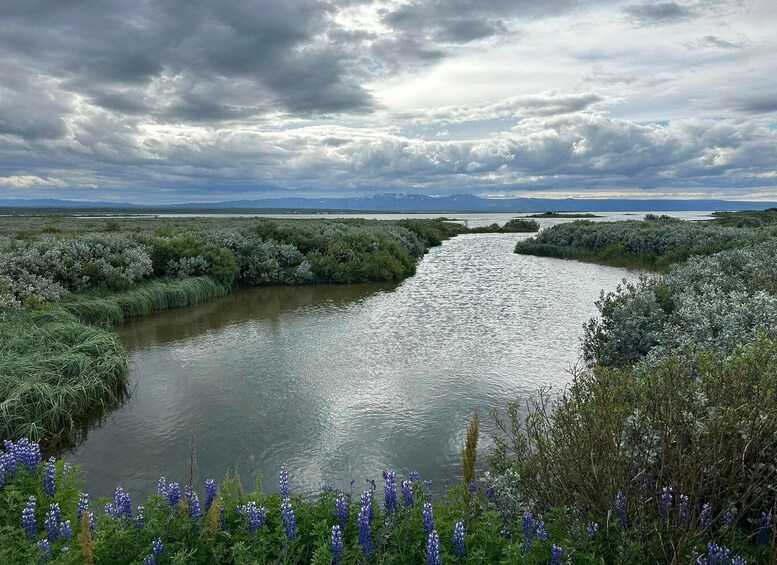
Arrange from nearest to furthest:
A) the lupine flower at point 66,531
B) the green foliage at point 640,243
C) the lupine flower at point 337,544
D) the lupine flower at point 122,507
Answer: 1. the lupine flower at point 337,544
2. the lupine flower at point 66,531
3. the lupine flower at point 122,507
4. the green foliage at point 640,243

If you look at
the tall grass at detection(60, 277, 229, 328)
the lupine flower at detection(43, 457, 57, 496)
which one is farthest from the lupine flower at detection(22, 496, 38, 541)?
the tall grass at detection(60, 277, 229, 328)

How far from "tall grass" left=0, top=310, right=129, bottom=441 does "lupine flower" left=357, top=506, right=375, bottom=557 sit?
6218mm

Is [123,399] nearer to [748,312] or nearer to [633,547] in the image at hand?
[633,547]

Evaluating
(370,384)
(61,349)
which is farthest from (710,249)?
(61,349)

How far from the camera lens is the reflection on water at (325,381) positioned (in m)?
7.55

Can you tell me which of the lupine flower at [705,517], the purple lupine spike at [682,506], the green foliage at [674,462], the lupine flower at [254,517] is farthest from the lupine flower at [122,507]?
the lupine flower at [705,517]

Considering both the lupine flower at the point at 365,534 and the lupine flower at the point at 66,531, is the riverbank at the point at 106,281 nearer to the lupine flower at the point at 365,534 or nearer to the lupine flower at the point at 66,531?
Result: the lupine flower at the point at 66,531

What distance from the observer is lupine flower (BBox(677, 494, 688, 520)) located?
359 cm

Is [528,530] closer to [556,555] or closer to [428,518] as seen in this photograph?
[556,555]

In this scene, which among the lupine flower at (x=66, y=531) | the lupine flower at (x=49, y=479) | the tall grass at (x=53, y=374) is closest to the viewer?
the lupine flower at (x=66, y=531)

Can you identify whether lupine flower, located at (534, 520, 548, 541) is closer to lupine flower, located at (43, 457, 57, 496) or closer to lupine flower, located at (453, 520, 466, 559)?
lupine flower, located at (453, 520, 466, 559)

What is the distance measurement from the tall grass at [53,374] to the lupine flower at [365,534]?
6.22 metres

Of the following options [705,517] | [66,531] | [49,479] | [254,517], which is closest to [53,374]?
[49,479]

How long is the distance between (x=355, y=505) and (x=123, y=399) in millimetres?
7298
